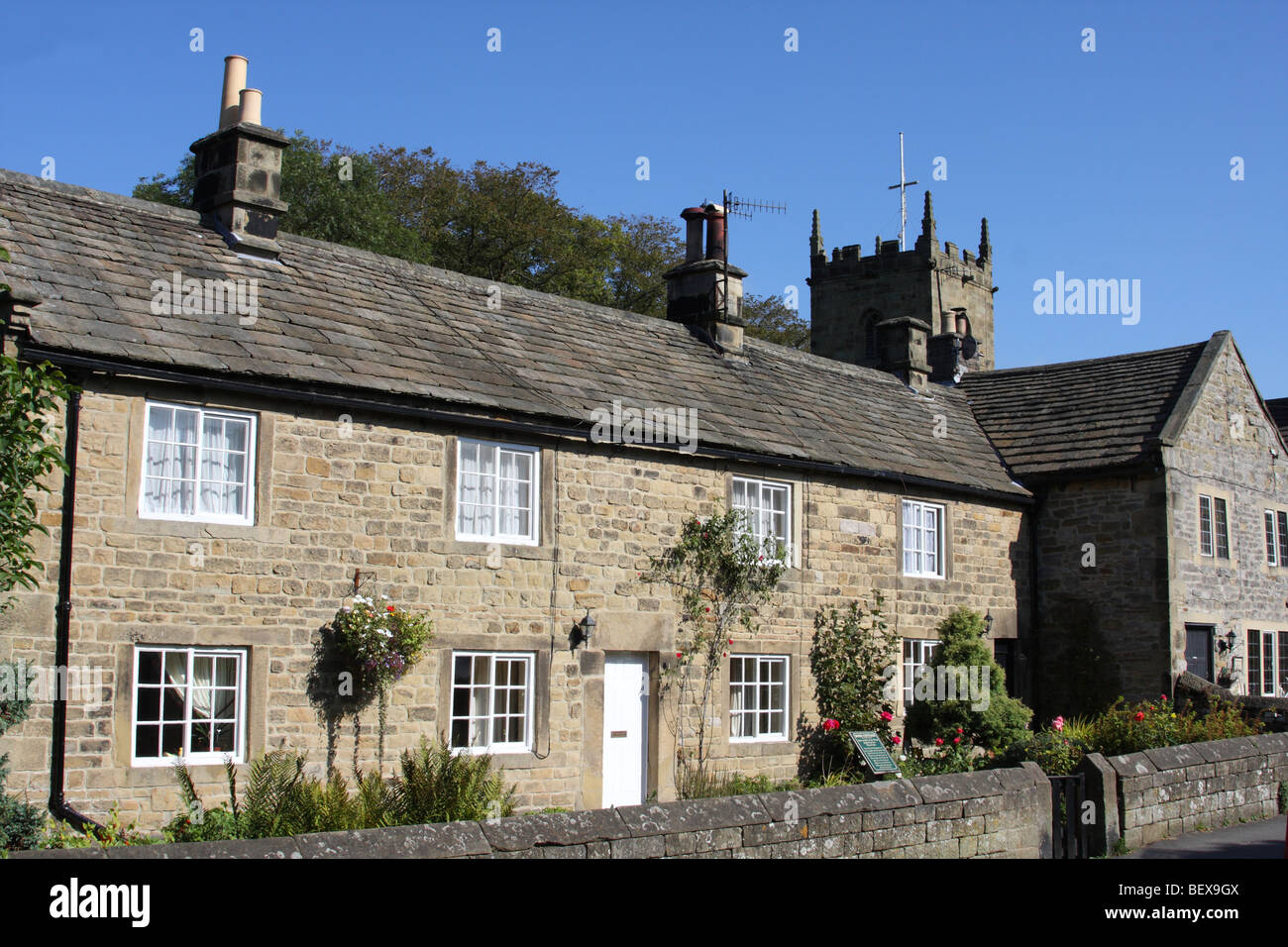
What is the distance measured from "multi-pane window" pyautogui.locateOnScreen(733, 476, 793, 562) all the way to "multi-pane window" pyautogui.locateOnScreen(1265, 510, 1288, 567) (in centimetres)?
1156

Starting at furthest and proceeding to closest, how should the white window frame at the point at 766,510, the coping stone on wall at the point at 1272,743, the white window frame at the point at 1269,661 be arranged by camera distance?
the white window frame at the point at 1269,661
the white window frame at the point at 766,510
the coping stone on wall at the point at 1272,743

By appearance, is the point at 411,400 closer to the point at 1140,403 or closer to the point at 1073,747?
the point at 1073,747

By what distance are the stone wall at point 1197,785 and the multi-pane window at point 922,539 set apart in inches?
217

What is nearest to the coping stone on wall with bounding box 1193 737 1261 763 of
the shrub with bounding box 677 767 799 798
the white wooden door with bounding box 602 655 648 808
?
the shrub with bounding box 677 767 799 798

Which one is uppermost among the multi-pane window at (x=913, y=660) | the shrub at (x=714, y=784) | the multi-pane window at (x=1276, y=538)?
the multi-pane window at (x=1276, y=538)

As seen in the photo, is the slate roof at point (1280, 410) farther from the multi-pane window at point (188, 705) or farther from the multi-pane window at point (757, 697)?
the multi-pane window at point (188, 705)

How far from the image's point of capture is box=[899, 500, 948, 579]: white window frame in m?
18.9

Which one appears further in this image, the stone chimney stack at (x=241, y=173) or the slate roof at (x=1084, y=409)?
the slate roof at (x=1084, y=409)

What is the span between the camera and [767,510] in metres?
17.0

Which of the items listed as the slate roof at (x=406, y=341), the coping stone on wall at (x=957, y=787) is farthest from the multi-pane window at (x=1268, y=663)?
the coping stone on wall at (x=957, y=787)

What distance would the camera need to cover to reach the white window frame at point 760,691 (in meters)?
16.2

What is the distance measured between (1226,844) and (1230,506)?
11.2 meters
